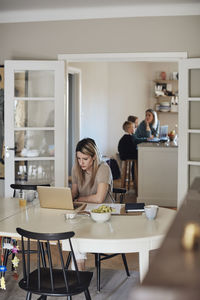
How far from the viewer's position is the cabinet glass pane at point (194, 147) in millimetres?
5391

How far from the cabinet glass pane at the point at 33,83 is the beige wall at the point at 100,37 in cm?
26

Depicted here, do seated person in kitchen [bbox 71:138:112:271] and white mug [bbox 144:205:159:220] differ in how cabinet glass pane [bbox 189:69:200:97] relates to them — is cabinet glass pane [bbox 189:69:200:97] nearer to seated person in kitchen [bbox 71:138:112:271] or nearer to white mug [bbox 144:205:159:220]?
seated person in kitchen [bbox 71:138:112:271]

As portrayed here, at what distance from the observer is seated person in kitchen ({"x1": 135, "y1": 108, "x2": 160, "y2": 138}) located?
8430 mm

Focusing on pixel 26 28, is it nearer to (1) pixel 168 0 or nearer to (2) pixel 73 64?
(1) pixel 168 0

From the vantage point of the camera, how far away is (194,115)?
17.7 feet

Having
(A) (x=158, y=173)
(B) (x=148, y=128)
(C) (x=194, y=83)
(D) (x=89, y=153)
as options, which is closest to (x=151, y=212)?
(D) (x=89, y=153)

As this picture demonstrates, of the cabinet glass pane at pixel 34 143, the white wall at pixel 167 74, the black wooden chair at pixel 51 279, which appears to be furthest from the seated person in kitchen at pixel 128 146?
the black wooden chair at pixel 51 279

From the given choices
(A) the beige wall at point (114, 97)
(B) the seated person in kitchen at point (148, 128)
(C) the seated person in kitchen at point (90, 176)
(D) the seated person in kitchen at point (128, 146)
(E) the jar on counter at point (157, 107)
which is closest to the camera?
(C) the seated person in kitchen at point (90, 176)

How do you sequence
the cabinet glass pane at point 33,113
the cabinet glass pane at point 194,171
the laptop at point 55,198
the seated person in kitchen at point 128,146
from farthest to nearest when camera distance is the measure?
the seated person in kitchen at point 128,146 < the cabinet glass pane at point 33,113 < the cabinet glass pane at point 194,171 < the laptop at point 55,198

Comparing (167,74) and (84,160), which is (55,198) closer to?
(84,160)

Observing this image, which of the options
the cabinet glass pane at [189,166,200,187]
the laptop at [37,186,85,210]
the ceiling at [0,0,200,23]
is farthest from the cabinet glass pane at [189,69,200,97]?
the laptop at [37,186,85,210]

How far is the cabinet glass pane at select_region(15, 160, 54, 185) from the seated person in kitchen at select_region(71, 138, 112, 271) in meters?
1.86

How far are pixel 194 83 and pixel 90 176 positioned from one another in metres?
2.12

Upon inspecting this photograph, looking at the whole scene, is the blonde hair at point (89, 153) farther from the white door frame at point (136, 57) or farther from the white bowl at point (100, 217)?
the white door frame at point (136, 57)
